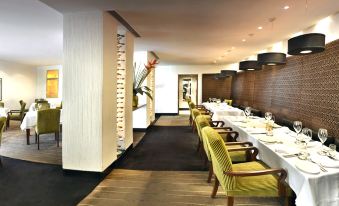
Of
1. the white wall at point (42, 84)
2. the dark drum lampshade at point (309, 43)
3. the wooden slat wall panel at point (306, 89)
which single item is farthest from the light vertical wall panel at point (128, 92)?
the white wall at point (42, 84)

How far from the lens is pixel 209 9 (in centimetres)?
341

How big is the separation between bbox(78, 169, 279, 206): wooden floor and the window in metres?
8.95

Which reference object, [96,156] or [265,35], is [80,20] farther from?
[265,35]

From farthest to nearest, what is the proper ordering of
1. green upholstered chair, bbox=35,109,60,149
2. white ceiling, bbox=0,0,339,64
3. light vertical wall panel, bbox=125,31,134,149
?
1. green upholstered chair, bbox=35,109,60,149
2. light vertical wall panel, bbox=125,31,134,149
3. white ceiling, bbox=0,0,339,64

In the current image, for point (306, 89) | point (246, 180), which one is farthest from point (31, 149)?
point (306, 89)

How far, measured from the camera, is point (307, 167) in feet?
6.16

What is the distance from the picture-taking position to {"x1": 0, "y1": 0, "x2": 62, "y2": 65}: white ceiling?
339 cm

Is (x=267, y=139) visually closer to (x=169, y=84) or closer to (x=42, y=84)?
(x=169, y=84)

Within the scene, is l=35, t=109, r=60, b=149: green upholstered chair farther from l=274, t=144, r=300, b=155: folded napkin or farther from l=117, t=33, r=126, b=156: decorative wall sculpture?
l=274, t=144, r=300, b=155: folded napkin

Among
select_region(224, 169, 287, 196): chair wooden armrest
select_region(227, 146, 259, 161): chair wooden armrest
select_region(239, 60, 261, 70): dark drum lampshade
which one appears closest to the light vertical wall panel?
select_region(227, 146, 259, 161): chair wooden armrest

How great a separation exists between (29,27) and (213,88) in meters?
8.78

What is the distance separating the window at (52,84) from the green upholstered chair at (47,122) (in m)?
6.59

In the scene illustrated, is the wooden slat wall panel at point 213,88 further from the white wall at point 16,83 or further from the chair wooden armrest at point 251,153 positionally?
the chair wooden armrest at point 251,153

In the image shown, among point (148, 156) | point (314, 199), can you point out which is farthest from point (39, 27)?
point (314, 199)
